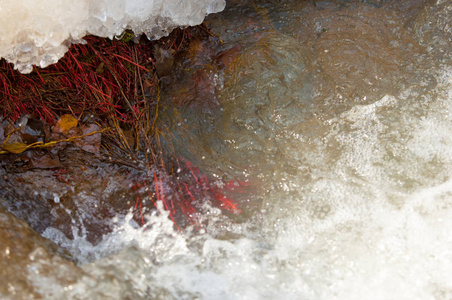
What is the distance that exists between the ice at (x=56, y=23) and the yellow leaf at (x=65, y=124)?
370 mm

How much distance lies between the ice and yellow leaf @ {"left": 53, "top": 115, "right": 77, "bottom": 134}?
0.37 metres

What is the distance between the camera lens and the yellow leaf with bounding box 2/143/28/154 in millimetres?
2363

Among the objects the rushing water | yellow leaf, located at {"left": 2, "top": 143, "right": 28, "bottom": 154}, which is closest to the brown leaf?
yellow leaf, located at {"left": 2, "top": 143, "right": 28, "bottom": 154}

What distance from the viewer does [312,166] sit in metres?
2.44

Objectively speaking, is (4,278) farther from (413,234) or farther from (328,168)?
(413,234)

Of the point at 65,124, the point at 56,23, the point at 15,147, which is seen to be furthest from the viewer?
the point at 65,124

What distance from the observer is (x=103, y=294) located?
1807 mm

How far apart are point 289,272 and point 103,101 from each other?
1642 millimetres

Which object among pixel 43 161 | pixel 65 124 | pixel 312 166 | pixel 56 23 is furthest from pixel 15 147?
pixel 312 166

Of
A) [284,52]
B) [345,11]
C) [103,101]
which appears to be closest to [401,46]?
[345,11]

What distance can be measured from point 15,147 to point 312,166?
6.14ft

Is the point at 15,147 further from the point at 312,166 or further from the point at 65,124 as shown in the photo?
the point at 312,166

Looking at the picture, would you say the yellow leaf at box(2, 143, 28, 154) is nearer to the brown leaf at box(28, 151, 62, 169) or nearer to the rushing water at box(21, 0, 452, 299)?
the brown leaf at box(28, 151, 62, 169)

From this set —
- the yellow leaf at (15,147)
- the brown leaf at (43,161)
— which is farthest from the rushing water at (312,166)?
the yellow leaf at (15,147)
